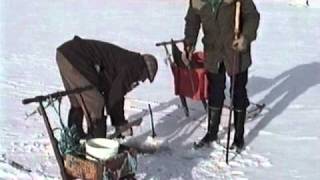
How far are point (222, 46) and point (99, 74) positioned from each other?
53.8 inches

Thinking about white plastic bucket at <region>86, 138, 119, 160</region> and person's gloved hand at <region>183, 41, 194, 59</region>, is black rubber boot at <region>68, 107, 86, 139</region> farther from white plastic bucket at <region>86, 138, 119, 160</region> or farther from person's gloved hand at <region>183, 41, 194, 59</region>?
person's gloved hand at <region>183, 41, 194, 59</region>

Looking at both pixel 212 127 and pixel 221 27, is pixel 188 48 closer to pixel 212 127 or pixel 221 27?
pixel 221 27

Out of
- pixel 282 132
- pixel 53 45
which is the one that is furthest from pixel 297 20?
pixel 282 132

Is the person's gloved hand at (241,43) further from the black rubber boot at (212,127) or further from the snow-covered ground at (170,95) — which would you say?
the snow-covered ground at (170,95)

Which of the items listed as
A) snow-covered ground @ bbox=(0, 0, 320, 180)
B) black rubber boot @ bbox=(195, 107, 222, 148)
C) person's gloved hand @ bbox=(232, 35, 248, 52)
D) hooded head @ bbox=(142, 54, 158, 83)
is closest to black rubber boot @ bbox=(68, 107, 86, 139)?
snow-covered ground @ bbox=(0, 0, 320, 180)

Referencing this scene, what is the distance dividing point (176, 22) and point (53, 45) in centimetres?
406

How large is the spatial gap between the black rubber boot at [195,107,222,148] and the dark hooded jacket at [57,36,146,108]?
3.84 ft

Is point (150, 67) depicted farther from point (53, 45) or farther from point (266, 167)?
point (53, 45)

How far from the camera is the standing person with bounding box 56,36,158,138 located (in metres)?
5.12

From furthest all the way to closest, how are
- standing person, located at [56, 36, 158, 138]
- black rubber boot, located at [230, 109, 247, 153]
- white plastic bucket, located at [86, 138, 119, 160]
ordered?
black rubber boot, located at [230, 109, 247, 153] < standing person, located at [56, 36, 158, 138] < white plastic bucket, located at [86, 138, 119, 160]

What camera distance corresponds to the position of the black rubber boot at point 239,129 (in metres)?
6.32

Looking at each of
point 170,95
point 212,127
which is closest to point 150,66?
point 212,127

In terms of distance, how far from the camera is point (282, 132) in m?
7.12

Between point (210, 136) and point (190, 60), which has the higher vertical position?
point (190, 60)
